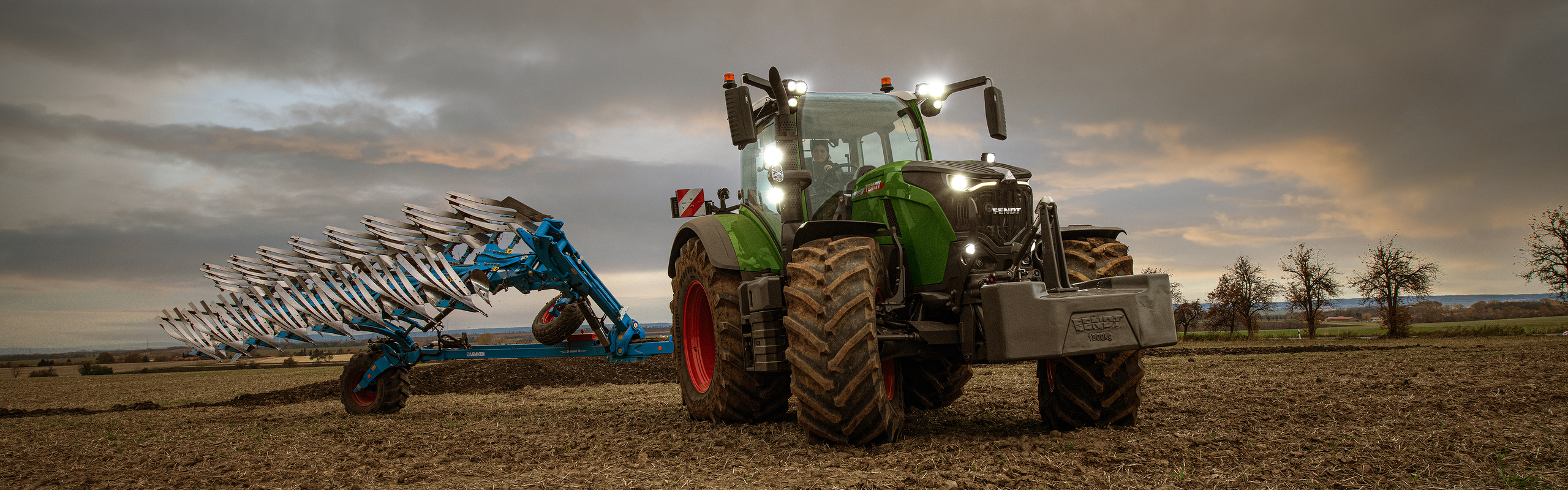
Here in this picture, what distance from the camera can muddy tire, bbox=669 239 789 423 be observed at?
21.1 ft


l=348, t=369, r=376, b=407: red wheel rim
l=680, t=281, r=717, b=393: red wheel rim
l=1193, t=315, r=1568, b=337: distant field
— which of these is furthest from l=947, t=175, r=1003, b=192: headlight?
l=1193, t=315, r=1568, b=337: distant field

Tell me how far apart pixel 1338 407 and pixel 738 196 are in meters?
5.07

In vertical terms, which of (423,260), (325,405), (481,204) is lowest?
(325,405)

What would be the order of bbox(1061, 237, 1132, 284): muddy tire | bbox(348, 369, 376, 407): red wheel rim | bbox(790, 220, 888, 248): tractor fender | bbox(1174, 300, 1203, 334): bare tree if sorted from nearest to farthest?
1. bbox(790, 220, 888, 248): tractor fender
2. bbox(1061, 237, 1132, 284): muddy tire
3. bbox(348, 369, 376, 407): red wheel rim
4. bbox(1174, 300, 1203, 334): bare tree

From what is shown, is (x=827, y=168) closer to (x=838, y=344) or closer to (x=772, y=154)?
(x=772, y=154)

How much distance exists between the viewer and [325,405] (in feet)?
38.3

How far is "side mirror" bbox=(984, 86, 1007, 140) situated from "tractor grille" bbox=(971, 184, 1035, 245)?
767 mm

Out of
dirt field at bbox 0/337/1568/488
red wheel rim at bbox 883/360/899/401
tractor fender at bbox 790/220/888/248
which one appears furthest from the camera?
red wheel rim at bbox 883/360/899/401

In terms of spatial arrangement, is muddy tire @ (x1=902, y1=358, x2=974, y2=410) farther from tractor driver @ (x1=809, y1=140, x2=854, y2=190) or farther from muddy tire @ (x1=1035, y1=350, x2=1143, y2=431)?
tractor driver @ (x1=809, y1=140, x2=854, y2=190)

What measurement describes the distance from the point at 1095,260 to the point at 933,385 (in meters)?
2.20

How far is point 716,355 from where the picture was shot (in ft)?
21.7

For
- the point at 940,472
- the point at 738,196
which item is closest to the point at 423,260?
the point at 738,196

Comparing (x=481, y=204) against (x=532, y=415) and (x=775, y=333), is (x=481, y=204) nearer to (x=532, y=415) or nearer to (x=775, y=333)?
(x=532, y=415)

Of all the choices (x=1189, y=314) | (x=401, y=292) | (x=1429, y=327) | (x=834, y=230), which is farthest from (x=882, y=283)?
(x=1429, y=327)
